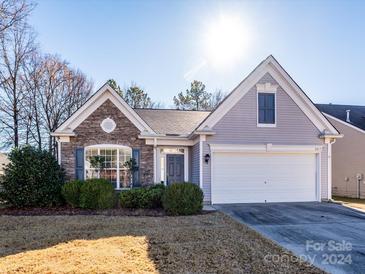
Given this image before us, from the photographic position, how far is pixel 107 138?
13.3 m

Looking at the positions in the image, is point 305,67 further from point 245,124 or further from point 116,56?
point 116,56

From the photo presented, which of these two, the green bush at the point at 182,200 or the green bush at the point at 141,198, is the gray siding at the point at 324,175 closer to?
the green bush at the point at 182,200

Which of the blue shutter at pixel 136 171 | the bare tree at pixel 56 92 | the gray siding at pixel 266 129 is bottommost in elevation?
the blue shutter at pixel 136 171

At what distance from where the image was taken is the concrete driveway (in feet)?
18.6

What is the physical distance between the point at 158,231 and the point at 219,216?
2807 mm

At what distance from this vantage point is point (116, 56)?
19.0 meters

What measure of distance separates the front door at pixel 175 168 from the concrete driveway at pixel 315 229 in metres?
2.93

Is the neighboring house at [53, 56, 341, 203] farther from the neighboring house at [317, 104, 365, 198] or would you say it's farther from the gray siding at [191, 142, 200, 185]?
the neighboring house at [317, 104, 365, 198]

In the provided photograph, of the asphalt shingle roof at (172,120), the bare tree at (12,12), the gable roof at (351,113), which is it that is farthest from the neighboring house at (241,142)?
the gable roof at (351,113)

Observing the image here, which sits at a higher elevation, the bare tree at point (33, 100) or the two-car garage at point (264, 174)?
the bare tree at point (33, 100)

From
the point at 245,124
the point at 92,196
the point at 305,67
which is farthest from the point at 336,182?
the point at 92,196

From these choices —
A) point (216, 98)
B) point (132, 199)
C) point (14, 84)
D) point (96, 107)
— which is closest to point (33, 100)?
point (14, 84)

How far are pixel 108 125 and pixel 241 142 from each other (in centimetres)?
584

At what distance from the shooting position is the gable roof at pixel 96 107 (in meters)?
13.0
